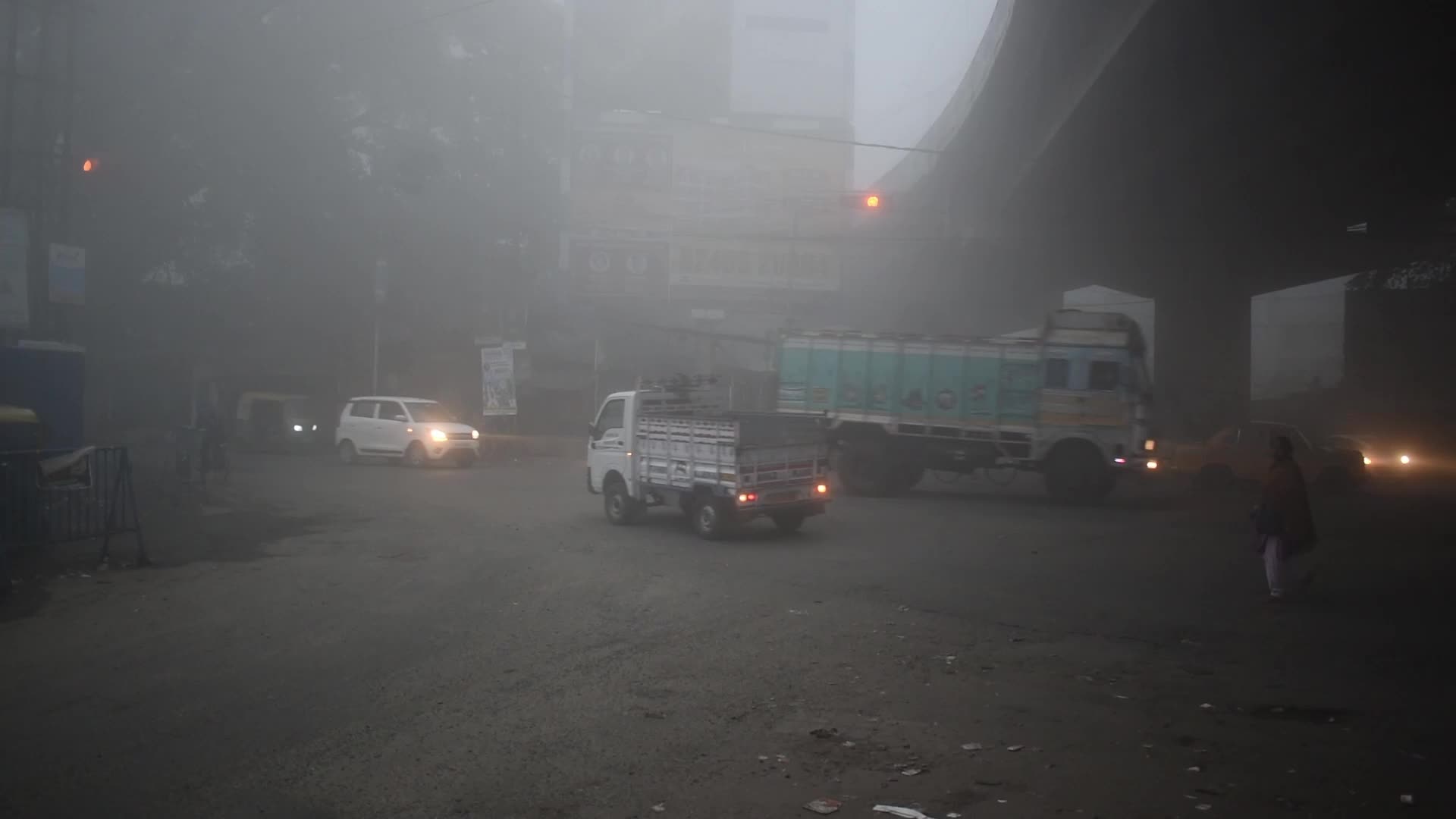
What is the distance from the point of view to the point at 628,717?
674cm

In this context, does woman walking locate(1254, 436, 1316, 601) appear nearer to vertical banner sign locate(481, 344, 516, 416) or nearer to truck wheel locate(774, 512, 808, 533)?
truck wheel locate(774, 512, 808, 533)

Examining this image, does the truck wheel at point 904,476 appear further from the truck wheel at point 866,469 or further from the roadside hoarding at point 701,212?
the roadside hoarding at point 701,212

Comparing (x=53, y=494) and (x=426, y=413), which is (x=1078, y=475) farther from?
(x=53, y=494)

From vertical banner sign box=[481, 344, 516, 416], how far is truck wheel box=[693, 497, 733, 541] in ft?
60.7

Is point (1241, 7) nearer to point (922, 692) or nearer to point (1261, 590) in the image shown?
point (1261, 590)

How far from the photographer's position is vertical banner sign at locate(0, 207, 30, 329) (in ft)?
56.4

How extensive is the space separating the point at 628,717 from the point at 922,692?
6.63 feet

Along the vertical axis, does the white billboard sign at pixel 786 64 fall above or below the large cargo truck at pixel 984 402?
above

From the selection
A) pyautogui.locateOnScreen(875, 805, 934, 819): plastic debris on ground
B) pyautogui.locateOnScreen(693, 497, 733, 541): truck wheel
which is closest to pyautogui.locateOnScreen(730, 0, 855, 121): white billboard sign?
pyautogui.locateOnScreen(693, 497, 733, 541): truck wheel

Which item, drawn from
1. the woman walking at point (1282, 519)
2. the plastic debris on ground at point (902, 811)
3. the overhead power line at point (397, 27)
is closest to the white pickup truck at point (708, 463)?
the woman walking at point (1282, 519)

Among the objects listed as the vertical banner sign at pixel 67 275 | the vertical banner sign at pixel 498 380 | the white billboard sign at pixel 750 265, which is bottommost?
the vertical banner sign at pixel 498 380

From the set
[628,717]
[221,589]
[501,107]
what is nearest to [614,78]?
[501,107]

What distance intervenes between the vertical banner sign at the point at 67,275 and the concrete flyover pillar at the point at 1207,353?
27356mm

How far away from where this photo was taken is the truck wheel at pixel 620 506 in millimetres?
16594
